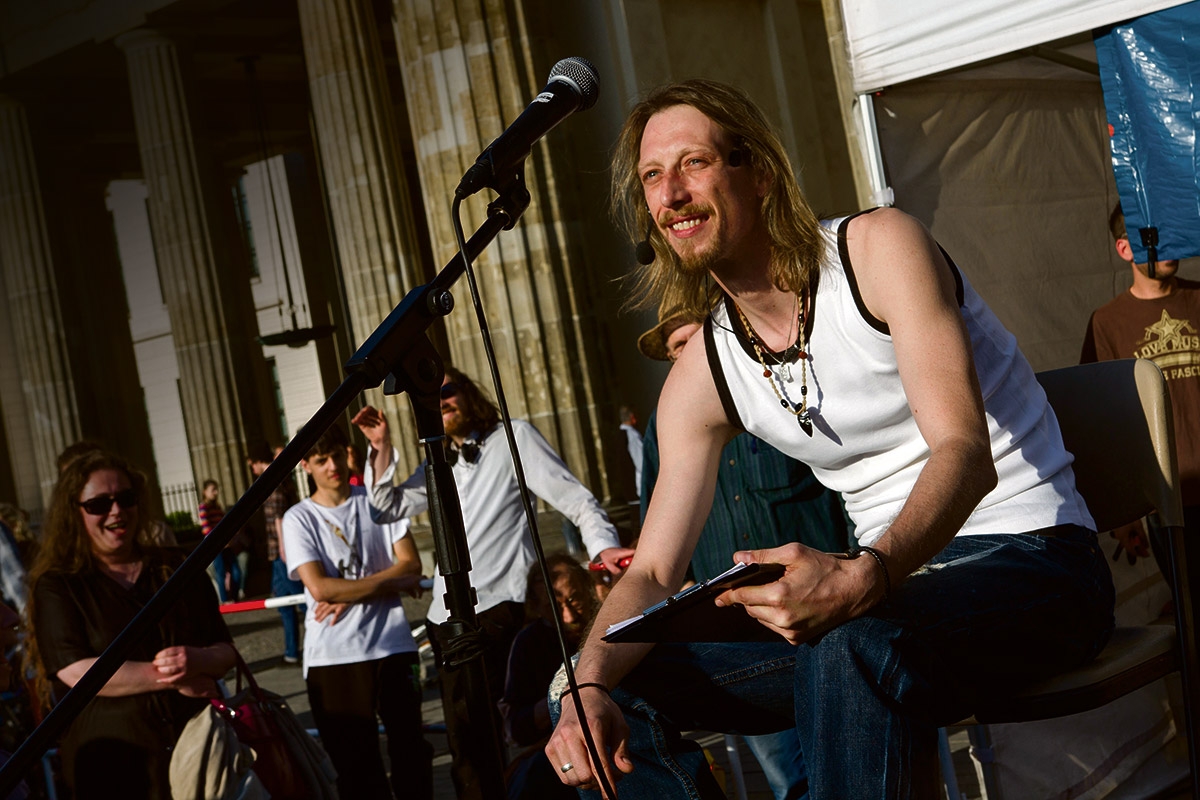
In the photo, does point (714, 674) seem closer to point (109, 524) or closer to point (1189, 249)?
point (109, 524)

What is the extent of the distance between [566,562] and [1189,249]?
2731mm

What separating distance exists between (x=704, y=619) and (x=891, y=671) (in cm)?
59

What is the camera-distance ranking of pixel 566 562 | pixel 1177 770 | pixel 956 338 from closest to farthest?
1. pixel 956 338
2. pixel 1177 770
3. pixel 566 562

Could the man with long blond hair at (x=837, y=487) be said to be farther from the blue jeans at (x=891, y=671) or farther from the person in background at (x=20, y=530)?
the person in background at (x=20, y=530)

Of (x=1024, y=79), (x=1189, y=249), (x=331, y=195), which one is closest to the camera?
(x=1189, y=249)

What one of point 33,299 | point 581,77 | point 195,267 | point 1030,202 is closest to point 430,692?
point 1030,202

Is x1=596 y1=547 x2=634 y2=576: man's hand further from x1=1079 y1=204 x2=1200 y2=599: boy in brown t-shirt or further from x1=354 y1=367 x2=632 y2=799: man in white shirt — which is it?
x1=1079 y1=204 x2=1200 y2=599: boy in brown t-shirt

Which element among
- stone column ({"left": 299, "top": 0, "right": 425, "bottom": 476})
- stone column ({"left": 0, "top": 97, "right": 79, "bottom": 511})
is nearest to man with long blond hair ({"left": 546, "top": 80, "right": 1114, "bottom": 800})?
stone column ({"left": 299, "top": 0, "right": 425, "bottom": 476})

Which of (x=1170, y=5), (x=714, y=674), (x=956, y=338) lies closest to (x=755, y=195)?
(x=956, y=338)

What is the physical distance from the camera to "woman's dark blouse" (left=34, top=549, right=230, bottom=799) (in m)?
4.20

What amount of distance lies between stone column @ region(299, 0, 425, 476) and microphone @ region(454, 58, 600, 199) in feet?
35.1

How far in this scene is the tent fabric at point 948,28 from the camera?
4.53 m

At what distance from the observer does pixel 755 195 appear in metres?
2.51

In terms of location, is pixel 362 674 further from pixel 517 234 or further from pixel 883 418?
pixel 517 234
